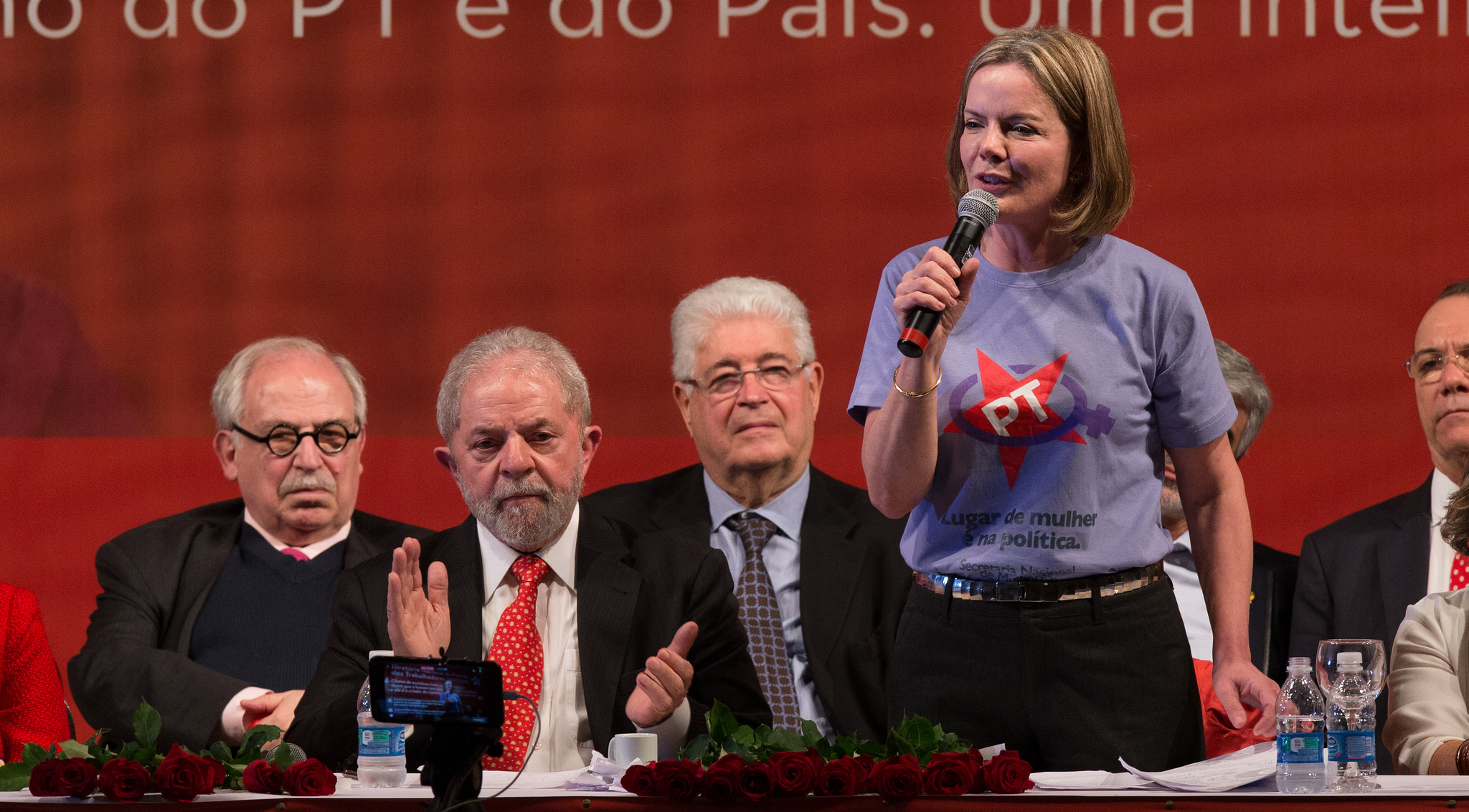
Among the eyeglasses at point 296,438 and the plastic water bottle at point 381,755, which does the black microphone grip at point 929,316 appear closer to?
the plastic water bottle at point 381,755

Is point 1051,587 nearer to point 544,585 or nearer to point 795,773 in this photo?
point 795,773

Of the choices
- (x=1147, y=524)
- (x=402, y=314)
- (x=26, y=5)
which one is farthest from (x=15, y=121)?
(x=1147, y=524)

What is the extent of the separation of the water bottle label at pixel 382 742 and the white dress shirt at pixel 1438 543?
2.37m

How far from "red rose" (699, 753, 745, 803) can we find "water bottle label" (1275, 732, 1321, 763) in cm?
67

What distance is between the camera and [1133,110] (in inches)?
151

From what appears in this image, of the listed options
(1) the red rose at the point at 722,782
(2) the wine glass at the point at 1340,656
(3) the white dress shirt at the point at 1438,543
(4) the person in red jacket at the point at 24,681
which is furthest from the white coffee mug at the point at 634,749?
(3) the white dress shirt at the point at 1438,543

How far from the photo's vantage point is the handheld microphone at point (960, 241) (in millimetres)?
1782

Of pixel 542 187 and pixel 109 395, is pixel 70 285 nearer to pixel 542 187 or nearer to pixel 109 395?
pixel 109 395

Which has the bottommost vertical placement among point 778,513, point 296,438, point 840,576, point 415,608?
point 415,608

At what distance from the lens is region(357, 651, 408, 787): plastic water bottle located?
6.69 feet

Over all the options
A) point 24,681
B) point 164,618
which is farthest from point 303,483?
point 24,681

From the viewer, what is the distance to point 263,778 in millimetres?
1896

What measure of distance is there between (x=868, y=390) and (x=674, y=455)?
5.85 ft

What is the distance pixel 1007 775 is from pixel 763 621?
5.42 ft
